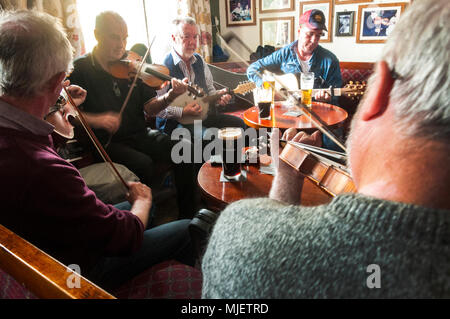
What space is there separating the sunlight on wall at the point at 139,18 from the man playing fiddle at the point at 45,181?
2.26 meters

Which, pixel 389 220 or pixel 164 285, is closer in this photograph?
pixel 389 220

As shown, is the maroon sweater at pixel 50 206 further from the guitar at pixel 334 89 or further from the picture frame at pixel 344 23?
the picture frame at pixel 344 23

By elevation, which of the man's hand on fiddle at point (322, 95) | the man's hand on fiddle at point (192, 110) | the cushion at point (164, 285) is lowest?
the cushion at point (164, 285)

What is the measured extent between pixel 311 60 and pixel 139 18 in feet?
6.86

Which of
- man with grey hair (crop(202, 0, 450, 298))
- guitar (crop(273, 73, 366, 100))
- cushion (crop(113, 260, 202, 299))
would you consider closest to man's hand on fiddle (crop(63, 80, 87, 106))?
cushion (crop(113, 260, 202, 299))

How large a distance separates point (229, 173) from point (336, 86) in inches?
75.3

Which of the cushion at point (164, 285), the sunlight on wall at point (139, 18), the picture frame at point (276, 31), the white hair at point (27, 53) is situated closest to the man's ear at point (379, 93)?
the cushion at point (164, 285)

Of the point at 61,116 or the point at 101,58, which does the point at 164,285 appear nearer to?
the point at 61,116

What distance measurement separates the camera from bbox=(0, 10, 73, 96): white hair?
909mm

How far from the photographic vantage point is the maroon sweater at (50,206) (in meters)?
0.80

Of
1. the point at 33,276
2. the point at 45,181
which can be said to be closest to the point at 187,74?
the point at 45,181

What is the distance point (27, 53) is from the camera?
919 mm
